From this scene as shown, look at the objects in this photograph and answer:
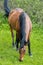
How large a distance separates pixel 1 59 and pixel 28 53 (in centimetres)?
121

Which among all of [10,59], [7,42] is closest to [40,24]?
[7,42]

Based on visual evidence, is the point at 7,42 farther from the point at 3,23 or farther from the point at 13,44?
the point at 3,23

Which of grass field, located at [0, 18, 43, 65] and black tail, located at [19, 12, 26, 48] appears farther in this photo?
grass field, located at [0, 18, 43, 65]

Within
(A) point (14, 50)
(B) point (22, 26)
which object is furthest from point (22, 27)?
(A) point (14, 50)

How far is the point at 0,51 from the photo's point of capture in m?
8.77

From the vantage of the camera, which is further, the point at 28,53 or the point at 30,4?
the point at 30,4

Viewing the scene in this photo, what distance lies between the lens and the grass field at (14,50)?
7.96 m

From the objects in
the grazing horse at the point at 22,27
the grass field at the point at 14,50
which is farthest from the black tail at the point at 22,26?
the grass field at the point at 14,50

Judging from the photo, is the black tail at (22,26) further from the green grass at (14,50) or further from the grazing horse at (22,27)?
the green grass at (14,50)

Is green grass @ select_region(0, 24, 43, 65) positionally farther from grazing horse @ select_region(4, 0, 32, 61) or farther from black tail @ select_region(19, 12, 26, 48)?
black tail @ select_region(19, 12, 26, 48)

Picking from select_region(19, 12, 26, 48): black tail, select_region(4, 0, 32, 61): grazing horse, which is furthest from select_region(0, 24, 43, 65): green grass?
select_region(19, 12, 26, 48): black tail

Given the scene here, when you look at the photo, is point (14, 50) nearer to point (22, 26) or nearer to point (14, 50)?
point (14, 50)

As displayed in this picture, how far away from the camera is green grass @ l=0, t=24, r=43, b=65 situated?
7957 millimetres

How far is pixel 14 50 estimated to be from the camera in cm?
907
